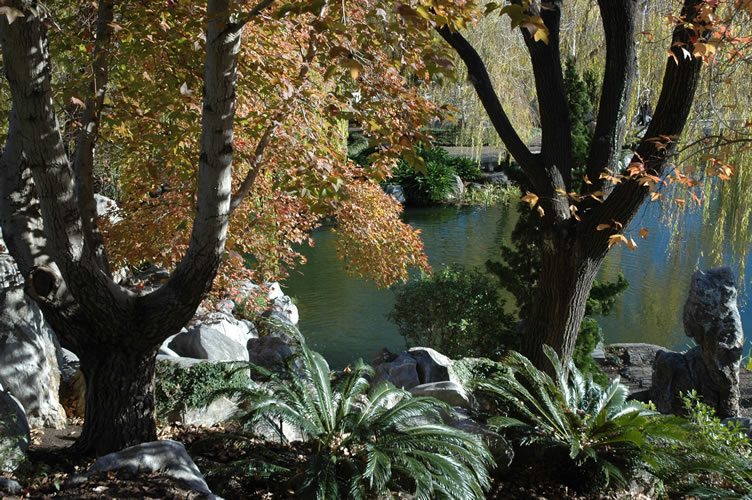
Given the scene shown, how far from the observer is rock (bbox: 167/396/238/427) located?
5.25 m

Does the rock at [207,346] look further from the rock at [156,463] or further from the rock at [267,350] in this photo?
the rock at [156,463]

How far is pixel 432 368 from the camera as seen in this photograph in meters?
7.21

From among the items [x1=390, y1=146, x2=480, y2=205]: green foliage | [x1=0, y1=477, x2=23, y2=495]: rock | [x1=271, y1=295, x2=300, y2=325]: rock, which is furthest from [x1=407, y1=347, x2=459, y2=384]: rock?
[x1=390, y1=146, x2=480, y2=205]: green foliage

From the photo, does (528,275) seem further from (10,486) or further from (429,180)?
(429,180)

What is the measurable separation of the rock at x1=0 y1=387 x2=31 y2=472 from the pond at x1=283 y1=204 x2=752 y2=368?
5267mm

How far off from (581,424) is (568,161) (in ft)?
7.22

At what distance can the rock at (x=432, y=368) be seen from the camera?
7113 millimetres

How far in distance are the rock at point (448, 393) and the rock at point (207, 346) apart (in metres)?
2.19

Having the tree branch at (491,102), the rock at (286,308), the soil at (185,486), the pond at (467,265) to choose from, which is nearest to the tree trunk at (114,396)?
the soil at (185,486)

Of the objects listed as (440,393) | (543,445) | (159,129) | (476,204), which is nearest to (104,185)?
(159,129)

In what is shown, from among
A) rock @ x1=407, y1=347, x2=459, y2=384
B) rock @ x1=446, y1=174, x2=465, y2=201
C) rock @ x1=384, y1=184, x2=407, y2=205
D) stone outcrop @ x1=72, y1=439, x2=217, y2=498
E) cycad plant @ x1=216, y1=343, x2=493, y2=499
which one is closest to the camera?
stone outcrop @ x1=72, y1=439, x2=217, y2=498

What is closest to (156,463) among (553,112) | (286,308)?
(553,112)

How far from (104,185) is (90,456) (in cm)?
995

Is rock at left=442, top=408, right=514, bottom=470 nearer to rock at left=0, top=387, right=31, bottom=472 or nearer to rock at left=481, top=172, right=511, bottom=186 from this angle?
rock at left=0, top=387, right=31, bottom=472
